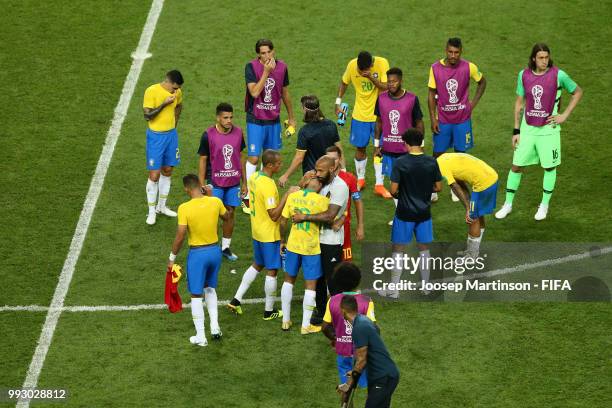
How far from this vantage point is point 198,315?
48.5 feet

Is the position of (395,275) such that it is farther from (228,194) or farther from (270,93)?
(270,93)

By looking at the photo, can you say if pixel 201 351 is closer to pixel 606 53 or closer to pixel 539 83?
pixel 539 83

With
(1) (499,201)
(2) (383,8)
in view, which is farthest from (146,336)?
(2) (383,8)

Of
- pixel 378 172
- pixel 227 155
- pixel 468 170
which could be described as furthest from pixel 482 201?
pixel 227 155

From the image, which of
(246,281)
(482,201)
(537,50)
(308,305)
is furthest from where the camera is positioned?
(537,50)

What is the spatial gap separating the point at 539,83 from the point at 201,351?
6.41 metres

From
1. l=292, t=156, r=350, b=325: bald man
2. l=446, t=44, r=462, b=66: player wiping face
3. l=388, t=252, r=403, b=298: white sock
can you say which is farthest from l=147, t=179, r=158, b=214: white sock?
l=446, t=44, r=462, b=66: player wiping face

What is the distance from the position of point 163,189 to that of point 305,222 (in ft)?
13.2

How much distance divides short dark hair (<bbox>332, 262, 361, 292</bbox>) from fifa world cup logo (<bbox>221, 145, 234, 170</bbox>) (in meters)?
4.20

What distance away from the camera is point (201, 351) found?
14.8m

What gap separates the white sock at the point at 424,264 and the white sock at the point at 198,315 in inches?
123

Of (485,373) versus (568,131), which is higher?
(568,131)

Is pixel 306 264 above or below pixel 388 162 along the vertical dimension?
below

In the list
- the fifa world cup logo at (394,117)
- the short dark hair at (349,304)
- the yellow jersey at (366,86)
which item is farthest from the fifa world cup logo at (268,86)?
the short dark hair at (349,304)
